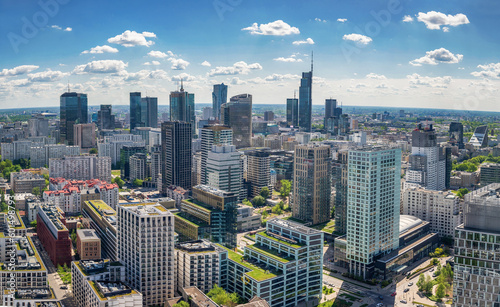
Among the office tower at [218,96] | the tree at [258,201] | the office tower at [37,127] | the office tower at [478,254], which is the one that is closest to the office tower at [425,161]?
the tree at [258,201]

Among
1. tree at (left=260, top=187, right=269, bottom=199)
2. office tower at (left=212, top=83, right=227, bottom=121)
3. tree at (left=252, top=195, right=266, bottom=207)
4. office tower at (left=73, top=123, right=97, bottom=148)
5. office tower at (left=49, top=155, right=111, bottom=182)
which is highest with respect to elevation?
office tower at (left=212, top=83, right=227, bottom=121)

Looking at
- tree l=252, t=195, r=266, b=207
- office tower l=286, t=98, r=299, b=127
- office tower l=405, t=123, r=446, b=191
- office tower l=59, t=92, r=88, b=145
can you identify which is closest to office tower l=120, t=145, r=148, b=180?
tree l=252, t=195, r=266, b=207

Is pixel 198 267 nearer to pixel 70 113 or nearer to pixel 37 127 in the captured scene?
pixel 70 113

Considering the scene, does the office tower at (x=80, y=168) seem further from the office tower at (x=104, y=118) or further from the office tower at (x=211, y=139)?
the office tower at (x=104, y=118)

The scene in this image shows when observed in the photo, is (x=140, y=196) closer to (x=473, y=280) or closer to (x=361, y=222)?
(x=361, y=222)

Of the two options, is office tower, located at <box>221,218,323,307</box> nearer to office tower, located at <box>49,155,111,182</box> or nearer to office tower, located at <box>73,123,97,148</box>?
office tower, located at <box>49,155,111,182</box>
